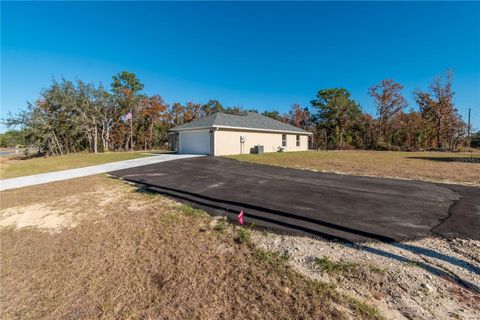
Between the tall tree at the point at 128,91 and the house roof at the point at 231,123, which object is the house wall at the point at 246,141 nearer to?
the house roof at the point at 231,123

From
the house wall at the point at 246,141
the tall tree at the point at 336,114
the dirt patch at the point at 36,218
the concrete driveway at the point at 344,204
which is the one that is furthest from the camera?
the tall tree at the point at 336,114

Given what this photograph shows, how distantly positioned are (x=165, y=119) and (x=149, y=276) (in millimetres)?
33167

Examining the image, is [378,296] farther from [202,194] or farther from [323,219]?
[202,194]

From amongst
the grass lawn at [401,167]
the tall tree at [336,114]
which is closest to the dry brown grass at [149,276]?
the grass lawn at [401,167]

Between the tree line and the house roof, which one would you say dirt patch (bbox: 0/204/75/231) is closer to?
the house roof

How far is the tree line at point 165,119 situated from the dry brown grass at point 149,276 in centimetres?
1912

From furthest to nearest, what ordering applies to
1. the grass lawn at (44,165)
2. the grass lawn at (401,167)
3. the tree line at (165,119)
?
the tree line at (165,119), the grass lawn at (44,165), the grass lawn at (401,167)

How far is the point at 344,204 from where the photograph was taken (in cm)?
475

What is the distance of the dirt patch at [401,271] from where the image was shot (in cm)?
198

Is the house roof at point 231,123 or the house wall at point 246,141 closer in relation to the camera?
the house wall at point 246,141

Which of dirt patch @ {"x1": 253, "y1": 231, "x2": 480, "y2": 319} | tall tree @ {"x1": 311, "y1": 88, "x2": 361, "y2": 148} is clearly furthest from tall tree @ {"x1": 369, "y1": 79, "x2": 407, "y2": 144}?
dirt patch @ {"x1": 253, "y1": 231, "x2": 480, "y2": 319}

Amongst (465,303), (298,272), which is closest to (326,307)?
(298,272)

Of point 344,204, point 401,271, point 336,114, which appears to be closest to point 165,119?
point 336,114

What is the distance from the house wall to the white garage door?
3.10ft
